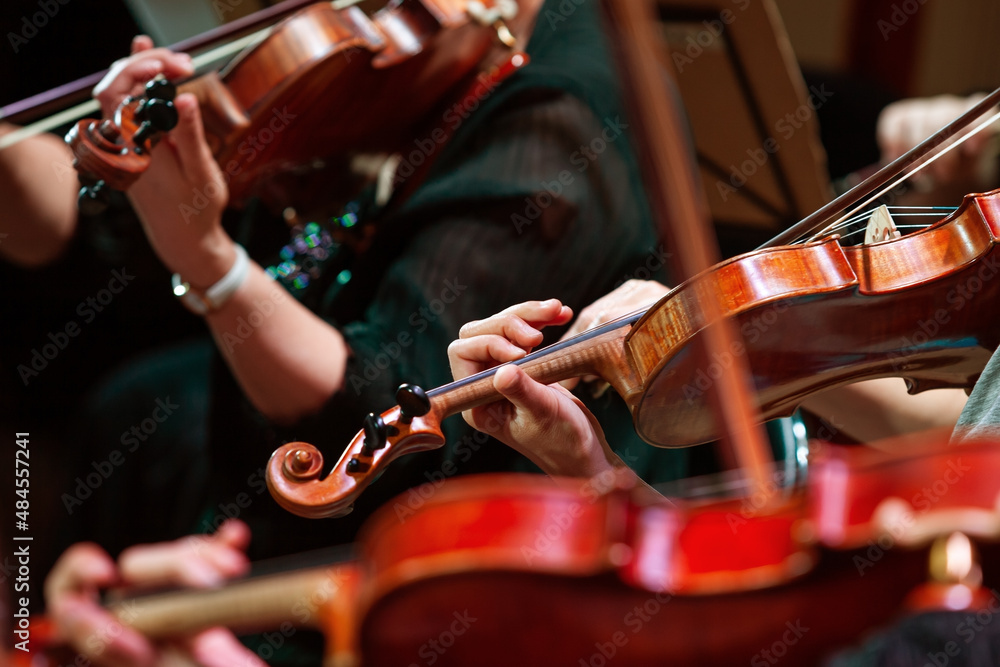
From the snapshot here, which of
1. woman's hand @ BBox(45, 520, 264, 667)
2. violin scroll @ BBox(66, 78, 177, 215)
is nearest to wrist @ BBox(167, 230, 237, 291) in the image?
violin scroll @ BBox(66, 78, 177, 215)

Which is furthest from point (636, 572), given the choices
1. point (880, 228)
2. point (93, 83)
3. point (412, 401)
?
point (93, 83)

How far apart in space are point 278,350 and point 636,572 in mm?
585

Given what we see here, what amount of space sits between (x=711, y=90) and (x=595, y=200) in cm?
38

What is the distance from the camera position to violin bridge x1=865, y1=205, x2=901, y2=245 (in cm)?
78

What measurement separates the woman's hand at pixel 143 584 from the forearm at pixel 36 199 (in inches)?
20.1

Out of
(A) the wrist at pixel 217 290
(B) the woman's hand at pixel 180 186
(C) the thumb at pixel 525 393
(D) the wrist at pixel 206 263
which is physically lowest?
(C) the thumb at pixel 525 393

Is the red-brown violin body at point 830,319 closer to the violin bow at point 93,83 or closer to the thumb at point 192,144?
the thumb at point 192,144

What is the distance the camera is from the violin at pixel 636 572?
45 cm

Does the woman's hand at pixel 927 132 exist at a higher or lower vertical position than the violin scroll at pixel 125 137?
lower

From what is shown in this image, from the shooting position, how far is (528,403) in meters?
0.71

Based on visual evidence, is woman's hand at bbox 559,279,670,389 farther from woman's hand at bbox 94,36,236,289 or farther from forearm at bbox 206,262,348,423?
woman's hand at bbox 94,36,236,289

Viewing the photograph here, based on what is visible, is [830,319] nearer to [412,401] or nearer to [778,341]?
[778,341]

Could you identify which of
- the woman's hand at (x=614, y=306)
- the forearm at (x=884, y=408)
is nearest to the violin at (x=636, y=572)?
the woman's hand at (x=614, y=306)

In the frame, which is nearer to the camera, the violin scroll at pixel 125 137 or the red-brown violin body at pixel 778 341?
the red-brown violin body at pixel 778 341
